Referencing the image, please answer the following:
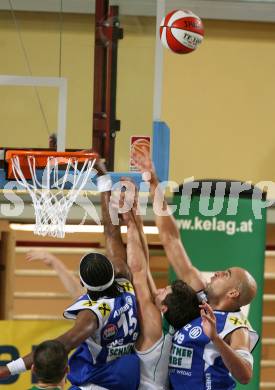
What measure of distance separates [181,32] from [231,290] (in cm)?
181

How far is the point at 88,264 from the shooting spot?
16.8ft

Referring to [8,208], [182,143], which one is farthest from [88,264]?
[182,143]

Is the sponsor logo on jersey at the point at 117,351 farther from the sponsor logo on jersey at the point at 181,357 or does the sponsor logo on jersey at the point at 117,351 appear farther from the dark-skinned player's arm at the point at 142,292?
the sponsor logo on jersey at the point at 181,357

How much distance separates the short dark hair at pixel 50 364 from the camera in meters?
4.52

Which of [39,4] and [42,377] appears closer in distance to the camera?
[42,377]

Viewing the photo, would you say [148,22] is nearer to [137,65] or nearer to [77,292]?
[137,65]

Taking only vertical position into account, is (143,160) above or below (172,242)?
above

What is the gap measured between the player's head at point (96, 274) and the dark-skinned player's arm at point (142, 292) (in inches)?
12.1

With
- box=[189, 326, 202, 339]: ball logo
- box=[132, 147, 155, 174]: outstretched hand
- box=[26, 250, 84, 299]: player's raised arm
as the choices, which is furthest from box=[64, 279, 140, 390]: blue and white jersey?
box=[132, 147, 155, 174]: outstretched hand

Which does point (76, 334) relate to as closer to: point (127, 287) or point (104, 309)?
point (104, 309)

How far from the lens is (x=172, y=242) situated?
6523 millimetres

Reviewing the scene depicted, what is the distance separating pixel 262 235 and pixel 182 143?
2.41m

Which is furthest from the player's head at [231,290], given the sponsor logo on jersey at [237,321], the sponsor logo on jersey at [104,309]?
the sponsor logo on jersey at [104,309]

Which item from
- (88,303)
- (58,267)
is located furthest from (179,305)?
(58,267)
